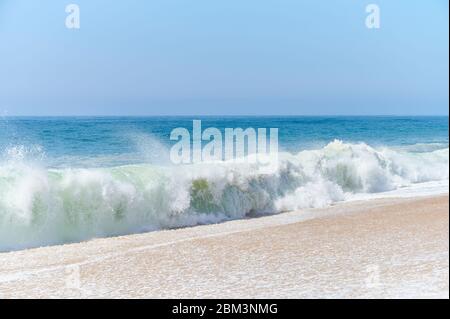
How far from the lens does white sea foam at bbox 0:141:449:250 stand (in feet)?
21.3

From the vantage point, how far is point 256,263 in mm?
4422

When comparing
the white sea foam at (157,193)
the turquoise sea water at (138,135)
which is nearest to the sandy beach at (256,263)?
the white sea foam at (157,193)

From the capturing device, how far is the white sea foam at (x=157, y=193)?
649 cm

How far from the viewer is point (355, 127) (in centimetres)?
3278

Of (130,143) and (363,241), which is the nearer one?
(363,241)

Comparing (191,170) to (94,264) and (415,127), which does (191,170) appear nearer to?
(94,264)

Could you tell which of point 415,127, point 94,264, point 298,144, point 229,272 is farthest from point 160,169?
point 415,127

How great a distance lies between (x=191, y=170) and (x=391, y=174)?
538 centimetres

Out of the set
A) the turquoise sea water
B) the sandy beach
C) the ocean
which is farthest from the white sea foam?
the turquoise sea water

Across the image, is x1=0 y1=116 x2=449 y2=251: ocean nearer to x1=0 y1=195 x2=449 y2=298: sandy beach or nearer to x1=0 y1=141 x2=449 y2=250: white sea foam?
x1=0 y1=141 x2=449 y2=250: white sea foam

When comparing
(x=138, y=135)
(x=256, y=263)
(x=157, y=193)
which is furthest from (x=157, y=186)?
(x=138, y=135)

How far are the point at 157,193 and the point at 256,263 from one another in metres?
3.54

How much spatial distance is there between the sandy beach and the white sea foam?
25.4 inches

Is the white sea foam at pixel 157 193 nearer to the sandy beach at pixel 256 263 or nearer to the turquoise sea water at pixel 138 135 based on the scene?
the sandy beach at pixel 256 263
